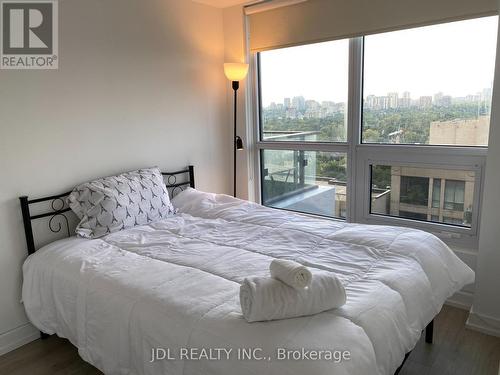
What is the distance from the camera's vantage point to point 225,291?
168 cm

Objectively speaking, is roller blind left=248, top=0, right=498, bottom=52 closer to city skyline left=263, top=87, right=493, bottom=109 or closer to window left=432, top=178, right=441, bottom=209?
city skyline left=263, top=87, right=493, bottom=109

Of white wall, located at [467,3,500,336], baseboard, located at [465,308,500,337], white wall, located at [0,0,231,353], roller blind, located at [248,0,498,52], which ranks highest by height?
roller blind, located at [248,0,498,52]

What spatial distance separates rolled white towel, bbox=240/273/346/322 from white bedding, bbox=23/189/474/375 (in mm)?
32

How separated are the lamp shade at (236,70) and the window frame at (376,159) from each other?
13.9 inches

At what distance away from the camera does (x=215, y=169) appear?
151 inches

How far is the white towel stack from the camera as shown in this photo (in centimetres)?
143

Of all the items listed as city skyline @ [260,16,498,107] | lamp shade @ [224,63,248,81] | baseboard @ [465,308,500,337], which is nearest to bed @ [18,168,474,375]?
baseboard @ [465,308,500,337]

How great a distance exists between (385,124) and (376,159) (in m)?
0.28

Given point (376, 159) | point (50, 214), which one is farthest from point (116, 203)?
point (376, 159)

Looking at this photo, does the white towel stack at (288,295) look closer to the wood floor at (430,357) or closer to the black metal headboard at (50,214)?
the wood floor at (430,357)

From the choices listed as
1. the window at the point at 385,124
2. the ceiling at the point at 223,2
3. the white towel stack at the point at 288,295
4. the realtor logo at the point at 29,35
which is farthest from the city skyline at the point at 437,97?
the realtor logo at the point at 29,35

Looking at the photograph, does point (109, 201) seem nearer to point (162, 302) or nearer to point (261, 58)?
point (162, 302)

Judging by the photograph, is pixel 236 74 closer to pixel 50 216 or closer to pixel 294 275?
pixel 50 216

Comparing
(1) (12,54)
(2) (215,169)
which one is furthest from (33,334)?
(2) (215,169)
